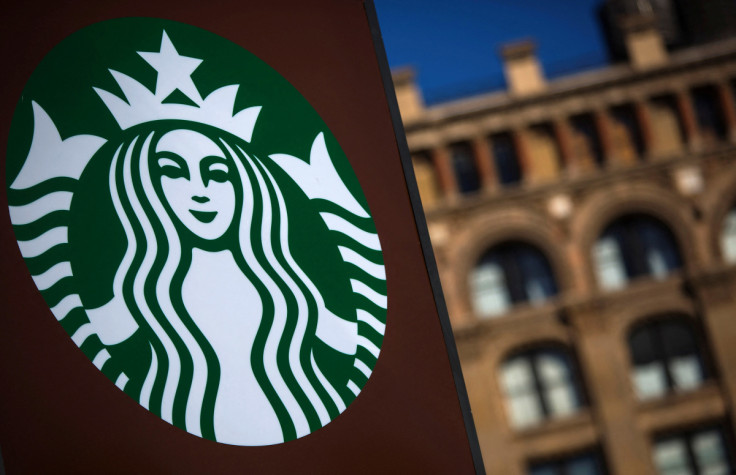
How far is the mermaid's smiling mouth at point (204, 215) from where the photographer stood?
10.4 ft

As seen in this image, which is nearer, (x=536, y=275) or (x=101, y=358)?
(x=101, y=358)

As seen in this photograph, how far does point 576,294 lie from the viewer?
24859mm

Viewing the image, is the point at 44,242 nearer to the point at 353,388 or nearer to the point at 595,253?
the point at 353,388

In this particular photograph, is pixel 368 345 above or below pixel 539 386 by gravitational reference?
below

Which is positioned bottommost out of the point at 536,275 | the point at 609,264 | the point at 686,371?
the point at 686,371

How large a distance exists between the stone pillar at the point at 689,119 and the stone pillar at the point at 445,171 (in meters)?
7.15

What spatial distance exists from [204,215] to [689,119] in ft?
83.3

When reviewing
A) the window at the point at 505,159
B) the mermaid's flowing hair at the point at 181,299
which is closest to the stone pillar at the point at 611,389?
the window at the point at 505,159

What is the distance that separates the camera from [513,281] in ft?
83.1

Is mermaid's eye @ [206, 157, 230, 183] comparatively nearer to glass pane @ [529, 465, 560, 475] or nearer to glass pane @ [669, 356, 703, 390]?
glass pane @ [529, 465, 560, 475]

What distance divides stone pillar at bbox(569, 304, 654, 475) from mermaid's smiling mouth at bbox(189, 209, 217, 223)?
73.7 feet

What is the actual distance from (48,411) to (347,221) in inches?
59.3

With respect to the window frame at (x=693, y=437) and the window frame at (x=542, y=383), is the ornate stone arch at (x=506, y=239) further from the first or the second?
the window frame at (x=693, y=437)

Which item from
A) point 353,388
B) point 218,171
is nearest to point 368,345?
point 353,388
